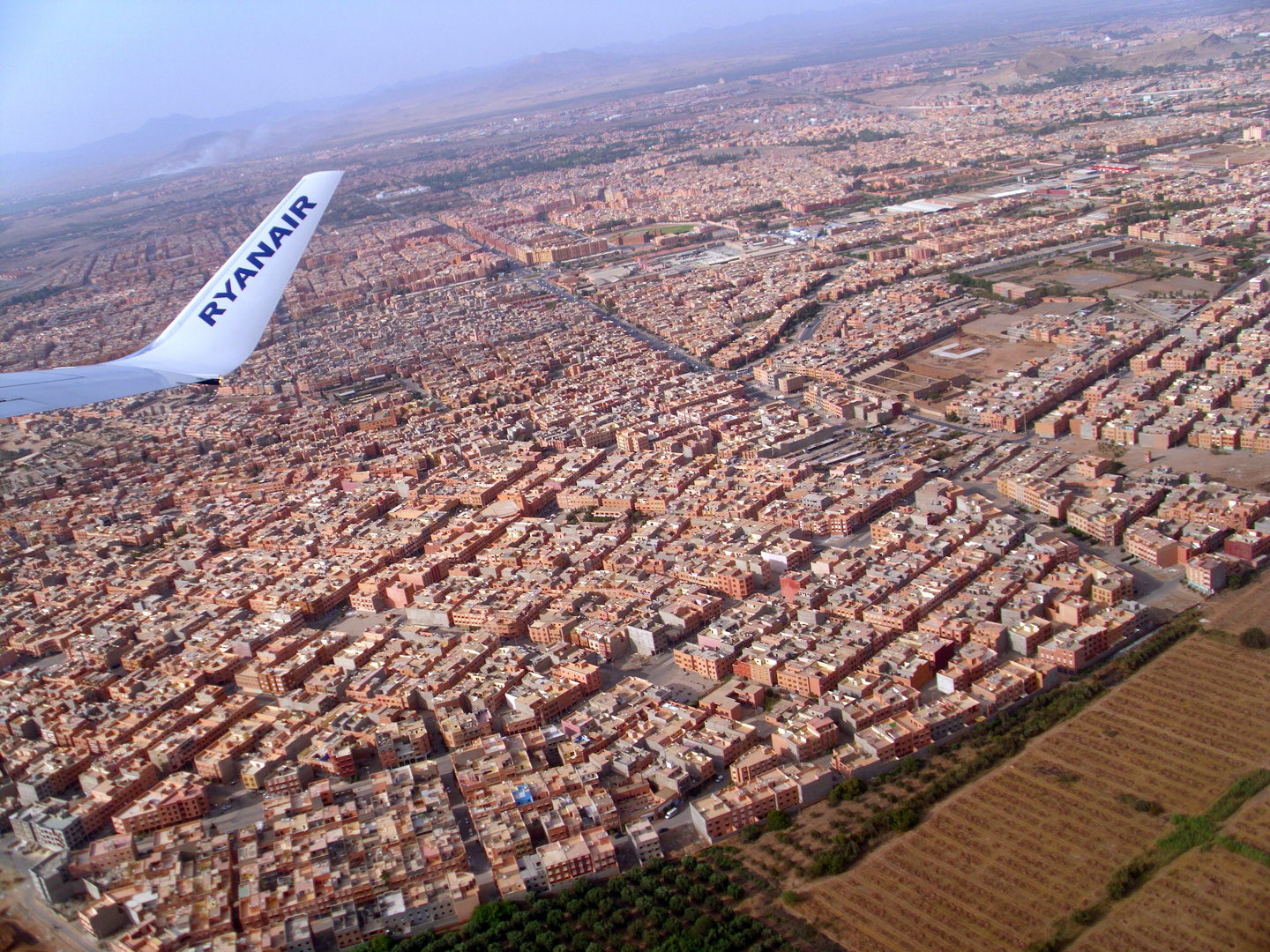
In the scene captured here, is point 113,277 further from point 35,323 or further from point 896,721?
point 896,721

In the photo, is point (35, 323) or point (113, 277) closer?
point (35, 323)

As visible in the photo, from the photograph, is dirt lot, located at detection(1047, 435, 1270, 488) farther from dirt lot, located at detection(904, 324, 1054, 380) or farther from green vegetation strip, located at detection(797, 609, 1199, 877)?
dirt lot, located at detection(904, 324, 1054, 380)

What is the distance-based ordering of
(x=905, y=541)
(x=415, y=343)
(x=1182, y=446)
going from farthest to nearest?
1. (x=415, y=343)
2. (x=1182, y=446)
3. (x=905, y=541)

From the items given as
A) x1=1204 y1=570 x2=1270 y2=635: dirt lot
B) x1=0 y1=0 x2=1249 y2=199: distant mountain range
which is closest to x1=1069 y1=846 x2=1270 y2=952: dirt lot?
x1=1204 y1=570 x2=1270 y2=635: dirt lot

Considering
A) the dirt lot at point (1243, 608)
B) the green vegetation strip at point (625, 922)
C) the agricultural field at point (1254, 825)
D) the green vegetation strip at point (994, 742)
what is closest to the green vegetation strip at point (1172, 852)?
the agricultural field at point (1254, 825)

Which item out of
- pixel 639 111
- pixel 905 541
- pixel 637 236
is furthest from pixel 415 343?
pixel 639 111
